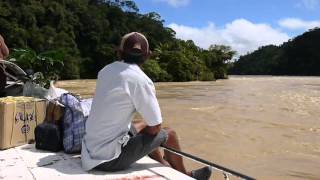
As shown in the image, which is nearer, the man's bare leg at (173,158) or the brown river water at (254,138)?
the man's bare leg at (173,158)

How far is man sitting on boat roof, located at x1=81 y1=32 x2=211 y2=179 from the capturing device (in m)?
3.38

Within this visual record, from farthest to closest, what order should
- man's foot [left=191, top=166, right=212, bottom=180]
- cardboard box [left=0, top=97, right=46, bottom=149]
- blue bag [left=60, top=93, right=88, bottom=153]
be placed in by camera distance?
cardboard box [left=0, top=97, right=46, bottom=149] < blue bag [left=60, top=93, right=88, bottom=153] < man's foot [left=191, top=166, right=212, bottom=180]

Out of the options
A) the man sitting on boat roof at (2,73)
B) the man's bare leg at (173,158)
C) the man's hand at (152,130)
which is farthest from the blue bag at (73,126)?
the man sitting on boat roof at (2,73)

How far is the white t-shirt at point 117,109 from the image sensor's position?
11.1ft

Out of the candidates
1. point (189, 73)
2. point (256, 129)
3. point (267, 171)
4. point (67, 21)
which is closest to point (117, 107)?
point (267, 171)

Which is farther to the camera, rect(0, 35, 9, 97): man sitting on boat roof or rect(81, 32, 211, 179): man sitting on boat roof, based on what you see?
rect(0, 35, 9, 97): man sitting on boat roof

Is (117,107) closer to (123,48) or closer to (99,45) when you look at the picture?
(123,48)

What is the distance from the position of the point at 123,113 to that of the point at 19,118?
146cm

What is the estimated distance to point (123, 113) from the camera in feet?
11.3

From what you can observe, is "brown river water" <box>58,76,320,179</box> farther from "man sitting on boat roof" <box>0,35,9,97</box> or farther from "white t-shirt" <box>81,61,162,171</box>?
"white t-shirt" <box>81,61,162,171</box>

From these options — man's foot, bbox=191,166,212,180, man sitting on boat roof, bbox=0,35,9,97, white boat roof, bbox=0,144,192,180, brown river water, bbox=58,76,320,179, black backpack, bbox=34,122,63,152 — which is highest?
man sitting on boat roof, bbox=0,35,9,97

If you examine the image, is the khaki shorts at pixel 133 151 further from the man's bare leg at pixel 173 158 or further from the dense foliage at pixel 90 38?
the dense foliage at pixel 90 38

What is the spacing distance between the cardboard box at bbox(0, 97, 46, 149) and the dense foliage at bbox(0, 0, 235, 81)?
33.2 m

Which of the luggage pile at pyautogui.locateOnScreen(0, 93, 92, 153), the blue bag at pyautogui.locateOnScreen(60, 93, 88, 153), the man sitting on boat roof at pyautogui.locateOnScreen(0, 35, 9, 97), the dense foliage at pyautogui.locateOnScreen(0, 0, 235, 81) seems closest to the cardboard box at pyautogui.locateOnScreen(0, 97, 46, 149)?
the luggage pile at pyautogui.locateOnScreen(0, 93, 92, 153)
